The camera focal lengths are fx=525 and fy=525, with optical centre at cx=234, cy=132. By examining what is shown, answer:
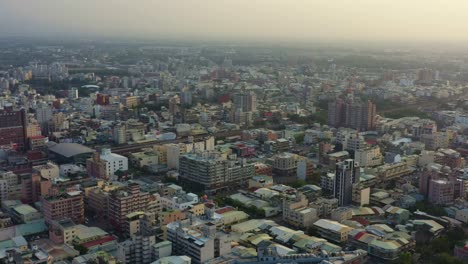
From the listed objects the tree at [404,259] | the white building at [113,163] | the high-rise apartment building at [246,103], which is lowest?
the tree at [404,259]

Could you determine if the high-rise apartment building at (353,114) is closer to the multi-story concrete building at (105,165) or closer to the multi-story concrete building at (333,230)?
the multi-story concrete building at (105,165)

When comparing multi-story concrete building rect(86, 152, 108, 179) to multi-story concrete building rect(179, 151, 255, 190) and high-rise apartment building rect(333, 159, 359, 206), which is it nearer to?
multi-story concrete building rect(179, 151, 255, 190)

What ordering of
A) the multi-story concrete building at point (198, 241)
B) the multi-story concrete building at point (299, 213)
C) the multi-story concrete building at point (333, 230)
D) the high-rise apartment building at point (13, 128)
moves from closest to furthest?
the multi-story concrete building at point (198, 241) < the multi-story concrete building at point (333, 230) < the multi-story concrete building at point (299, 213) < the high-rise apartment building at point (13, 128)

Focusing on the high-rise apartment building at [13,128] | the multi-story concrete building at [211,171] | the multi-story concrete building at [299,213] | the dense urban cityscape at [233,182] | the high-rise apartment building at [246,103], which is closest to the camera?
the dense urban cityscape at [233,182]

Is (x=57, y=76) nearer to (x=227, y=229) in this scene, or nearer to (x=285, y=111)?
(x=285, y=111)

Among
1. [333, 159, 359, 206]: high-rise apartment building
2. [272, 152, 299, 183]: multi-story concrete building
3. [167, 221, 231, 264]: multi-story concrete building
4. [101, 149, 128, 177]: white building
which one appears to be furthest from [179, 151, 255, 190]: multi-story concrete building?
[167, 221, 231, 264]: multi-story concrete building

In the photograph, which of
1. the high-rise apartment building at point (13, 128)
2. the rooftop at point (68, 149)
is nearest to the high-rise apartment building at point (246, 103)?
the rooftop at point (68, 149)

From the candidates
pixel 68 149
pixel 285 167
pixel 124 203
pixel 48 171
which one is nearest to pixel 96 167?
pixel 48 171
